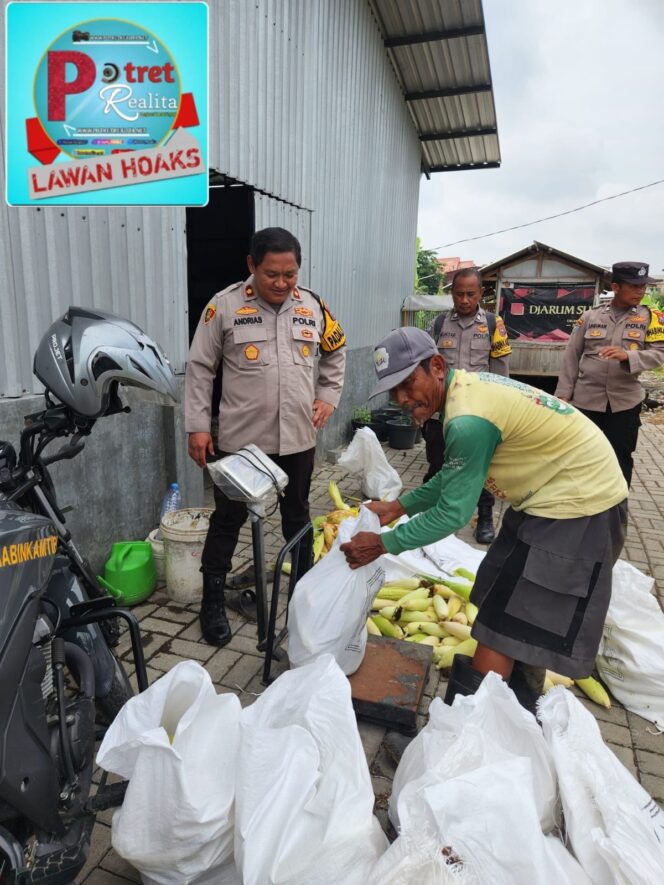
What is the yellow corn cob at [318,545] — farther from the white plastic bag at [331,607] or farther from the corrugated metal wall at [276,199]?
the corrugated metal wall at [276,199]

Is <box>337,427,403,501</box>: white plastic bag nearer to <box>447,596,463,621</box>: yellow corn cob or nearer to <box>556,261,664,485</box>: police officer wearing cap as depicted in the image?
<box>556,261,664,485</box>: police officer wearing cap

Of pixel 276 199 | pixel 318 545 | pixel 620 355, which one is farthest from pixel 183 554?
pixel 276 199

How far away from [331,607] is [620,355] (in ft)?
10.7

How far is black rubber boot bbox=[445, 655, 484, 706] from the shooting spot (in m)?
2.29

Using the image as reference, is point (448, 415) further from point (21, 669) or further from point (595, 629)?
point (21, 669)

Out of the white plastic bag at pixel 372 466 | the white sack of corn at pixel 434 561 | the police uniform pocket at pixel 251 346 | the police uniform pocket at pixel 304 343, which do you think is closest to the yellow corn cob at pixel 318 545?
the white sack of corn at pixel 434 561

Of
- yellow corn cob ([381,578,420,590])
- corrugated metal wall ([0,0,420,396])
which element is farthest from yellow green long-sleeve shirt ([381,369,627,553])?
corrugated metal wall ([0,0,420,396])

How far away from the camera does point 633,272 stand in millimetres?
4219

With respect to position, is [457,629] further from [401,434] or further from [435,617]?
[401,434]

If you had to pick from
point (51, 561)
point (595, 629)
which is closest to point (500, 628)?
point (595, 629)

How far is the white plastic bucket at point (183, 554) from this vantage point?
339 centimetres

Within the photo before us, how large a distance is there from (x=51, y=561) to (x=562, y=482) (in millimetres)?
1804

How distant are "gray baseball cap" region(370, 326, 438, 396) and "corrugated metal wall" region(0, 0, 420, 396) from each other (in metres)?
2.06

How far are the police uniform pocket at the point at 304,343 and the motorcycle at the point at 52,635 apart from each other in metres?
1.13
